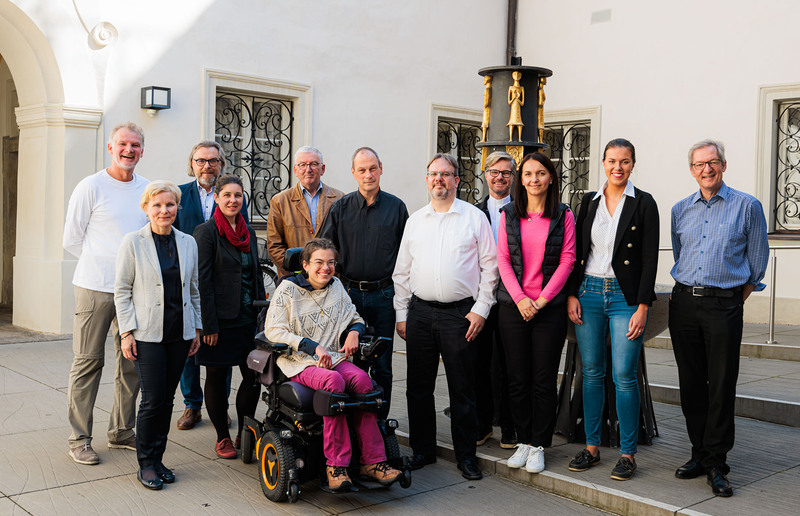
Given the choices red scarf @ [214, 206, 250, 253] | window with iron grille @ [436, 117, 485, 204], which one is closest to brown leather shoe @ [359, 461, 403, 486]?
red scarf @ [214, 206, 250, 253]

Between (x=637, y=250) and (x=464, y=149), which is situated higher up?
(x=464, y=149)

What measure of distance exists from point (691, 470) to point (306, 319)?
7.62 ft

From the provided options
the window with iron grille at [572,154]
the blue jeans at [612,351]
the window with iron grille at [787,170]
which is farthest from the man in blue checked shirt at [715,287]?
the window with iron grille at [572,154]

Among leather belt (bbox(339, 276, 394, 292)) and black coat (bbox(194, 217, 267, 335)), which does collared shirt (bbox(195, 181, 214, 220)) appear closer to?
black coat (bbox(194, 217, 267, 335))

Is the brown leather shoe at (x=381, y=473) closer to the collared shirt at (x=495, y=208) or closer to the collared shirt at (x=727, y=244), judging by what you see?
the collared shirt at (x=495, y=208)

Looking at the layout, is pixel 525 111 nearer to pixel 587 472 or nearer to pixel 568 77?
pixel 587 472

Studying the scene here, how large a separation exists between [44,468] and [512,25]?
10902 mm

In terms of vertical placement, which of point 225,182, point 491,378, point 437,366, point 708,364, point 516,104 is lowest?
point 491,378

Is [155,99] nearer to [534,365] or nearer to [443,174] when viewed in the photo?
[443,174]

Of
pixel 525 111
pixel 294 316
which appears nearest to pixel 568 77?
pixel 525 111

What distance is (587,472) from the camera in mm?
4820

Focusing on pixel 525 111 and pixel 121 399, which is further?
pixel 525 111

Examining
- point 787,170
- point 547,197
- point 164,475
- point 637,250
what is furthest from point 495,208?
point 787,170

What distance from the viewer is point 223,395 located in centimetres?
512
